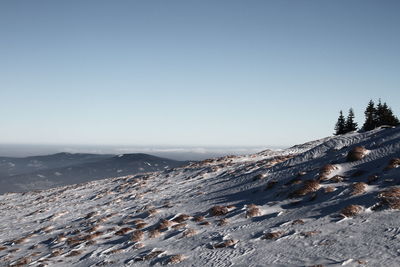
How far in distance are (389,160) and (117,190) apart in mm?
26432

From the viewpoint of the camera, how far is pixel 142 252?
13.0 meters

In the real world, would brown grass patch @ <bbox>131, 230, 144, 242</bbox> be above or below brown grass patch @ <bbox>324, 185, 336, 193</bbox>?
below

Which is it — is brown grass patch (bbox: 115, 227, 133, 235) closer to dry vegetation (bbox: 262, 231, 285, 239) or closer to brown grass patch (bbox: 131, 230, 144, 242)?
brown grass patch (bbox: 131, 230, 144, 242)

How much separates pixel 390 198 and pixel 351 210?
4.85 ft

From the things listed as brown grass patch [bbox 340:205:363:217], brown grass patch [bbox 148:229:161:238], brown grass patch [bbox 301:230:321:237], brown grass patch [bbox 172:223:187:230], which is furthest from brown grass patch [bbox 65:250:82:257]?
brown grass patch [bbox 340:205:363:217]

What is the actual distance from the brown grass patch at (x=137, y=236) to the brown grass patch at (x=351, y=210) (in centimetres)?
864

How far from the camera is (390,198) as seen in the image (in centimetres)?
1185

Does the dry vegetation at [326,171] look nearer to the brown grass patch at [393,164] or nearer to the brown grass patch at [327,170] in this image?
the brown grass patch at [327,170]

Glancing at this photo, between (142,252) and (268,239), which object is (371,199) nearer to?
(268,239)

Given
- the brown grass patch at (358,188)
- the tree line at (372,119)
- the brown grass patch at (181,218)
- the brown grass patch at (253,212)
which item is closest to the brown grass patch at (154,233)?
the brown grass patch at (181,218)

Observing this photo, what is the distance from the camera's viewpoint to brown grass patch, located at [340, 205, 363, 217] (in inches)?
460

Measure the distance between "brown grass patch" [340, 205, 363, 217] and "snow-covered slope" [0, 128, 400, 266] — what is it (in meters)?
0.05

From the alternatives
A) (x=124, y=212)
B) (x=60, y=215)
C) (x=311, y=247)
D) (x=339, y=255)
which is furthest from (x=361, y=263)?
(x=60, y=215)

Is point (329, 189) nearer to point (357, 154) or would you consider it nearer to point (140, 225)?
point (357, 154)
